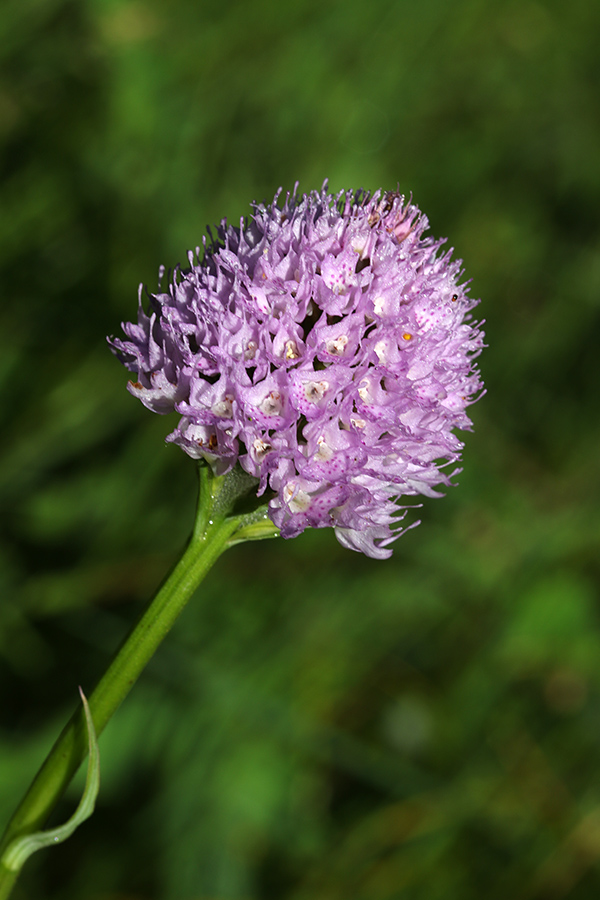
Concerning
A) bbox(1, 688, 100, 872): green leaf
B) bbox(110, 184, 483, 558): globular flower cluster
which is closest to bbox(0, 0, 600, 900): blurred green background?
bbox(1, 688, 100, 872): green leaf

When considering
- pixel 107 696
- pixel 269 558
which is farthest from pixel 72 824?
pixel 269 558

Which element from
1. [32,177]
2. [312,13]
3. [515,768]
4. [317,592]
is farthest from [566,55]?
[515,768]

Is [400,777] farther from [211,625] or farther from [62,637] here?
[62,637]

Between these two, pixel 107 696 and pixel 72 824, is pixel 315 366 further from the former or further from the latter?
pixel 72 824

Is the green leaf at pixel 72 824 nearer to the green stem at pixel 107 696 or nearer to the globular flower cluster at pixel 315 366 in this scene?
the green stem at pixel 107 696

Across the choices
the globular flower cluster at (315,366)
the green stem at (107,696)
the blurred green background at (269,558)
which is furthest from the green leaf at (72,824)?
the blurred green background at (269,558)

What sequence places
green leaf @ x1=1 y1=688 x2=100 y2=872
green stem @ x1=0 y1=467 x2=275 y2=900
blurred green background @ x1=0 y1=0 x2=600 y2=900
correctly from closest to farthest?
green leaf @ x1=1 y1=688 x2=100 y2=872, green stem @ x1=0 y1=467 x2=275 y2=900, blurred green background @ x1=0 y1=0 x2=600 y2=900

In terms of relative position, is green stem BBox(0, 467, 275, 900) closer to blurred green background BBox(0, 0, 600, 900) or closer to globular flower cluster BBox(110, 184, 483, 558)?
globular flower cluster BBox(110, 184, 483, 558)
